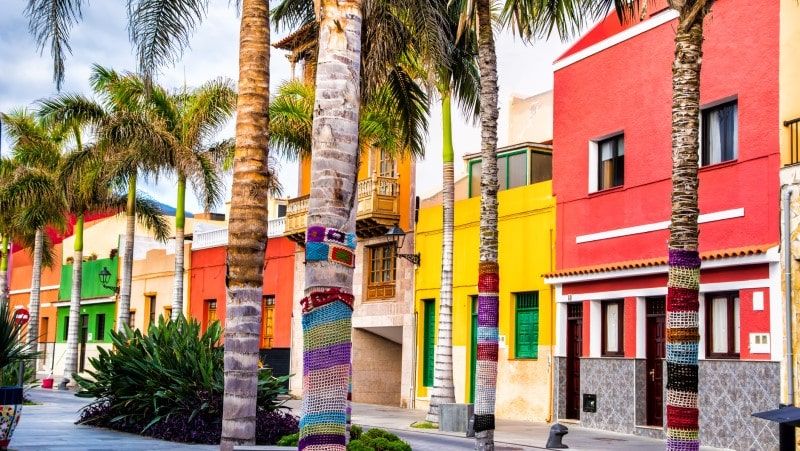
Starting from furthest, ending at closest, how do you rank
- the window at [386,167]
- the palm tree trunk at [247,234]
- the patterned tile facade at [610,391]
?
the window at [386,167]
the patterned tile facade at [610,391]
the palm tree trunk at [247,234]

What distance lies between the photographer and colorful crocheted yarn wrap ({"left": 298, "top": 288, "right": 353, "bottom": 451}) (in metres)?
7.41

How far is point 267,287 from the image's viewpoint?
1553 inches

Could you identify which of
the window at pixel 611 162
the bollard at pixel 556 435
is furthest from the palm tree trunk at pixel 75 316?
the bollard at pixel 556 435

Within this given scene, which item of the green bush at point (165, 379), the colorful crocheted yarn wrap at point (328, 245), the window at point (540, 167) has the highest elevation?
the window at point (540, 167)

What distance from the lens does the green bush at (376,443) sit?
14156 millimetres

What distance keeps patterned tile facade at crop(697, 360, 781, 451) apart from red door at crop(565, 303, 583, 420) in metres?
4.58

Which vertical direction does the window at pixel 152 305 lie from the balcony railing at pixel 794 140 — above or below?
below

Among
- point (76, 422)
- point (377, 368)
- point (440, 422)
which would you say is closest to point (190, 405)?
point (76, 422)

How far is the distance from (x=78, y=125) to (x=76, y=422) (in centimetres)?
1819

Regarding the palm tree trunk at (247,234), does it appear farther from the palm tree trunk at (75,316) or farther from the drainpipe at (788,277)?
the palm tree trunk at (75,316)

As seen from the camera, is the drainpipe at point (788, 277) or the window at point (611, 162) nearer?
the drainpipe at point (788, 277)

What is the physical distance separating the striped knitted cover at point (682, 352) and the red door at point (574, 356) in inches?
507

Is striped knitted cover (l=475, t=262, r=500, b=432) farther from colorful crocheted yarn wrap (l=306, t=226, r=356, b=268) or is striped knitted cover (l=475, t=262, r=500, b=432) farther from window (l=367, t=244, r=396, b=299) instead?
window (l=367, t=244, r=396, b=299)

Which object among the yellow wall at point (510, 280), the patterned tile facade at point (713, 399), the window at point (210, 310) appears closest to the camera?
the patterned tile facade at point (713, 399)
